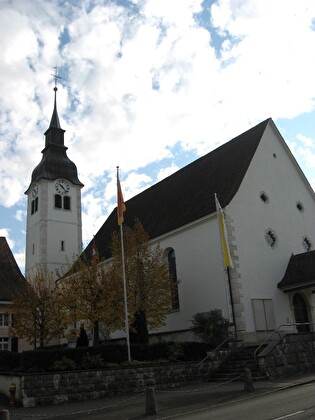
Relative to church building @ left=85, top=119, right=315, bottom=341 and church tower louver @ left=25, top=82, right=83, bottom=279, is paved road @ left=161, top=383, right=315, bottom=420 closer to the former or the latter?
church building @ left=85, top=119, right=315, bottom=341

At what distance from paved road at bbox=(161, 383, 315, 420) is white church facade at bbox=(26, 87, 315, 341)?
8.87 meters

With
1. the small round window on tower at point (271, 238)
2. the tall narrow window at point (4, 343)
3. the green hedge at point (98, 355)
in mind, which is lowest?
the green hedge at point (98, 355)

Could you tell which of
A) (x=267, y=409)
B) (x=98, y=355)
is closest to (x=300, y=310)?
(x=98, y=355)

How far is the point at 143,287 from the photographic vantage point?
2364 cm

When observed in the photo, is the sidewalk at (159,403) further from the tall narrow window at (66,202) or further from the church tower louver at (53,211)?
the tall narrow window at (66,202)

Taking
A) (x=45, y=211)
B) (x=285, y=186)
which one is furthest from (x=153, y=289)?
(x=45, y=211)

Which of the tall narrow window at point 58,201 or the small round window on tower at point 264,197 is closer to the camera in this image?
the small round window on tower at point 264,197

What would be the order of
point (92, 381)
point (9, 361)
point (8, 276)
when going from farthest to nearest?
point (8, 276)
point (9, 361)
point (92, 381)

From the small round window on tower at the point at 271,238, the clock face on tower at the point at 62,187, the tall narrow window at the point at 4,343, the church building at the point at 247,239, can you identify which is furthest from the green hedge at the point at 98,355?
the clock face on tower at the point at 62,187

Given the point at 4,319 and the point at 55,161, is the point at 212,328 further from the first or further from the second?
the point at 55,161

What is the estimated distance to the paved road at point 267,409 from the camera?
9.84 metres

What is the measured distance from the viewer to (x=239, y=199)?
25.2 m

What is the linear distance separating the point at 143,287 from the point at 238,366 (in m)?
6.62

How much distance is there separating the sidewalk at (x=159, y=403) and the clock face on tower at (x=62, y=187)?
29009mm
